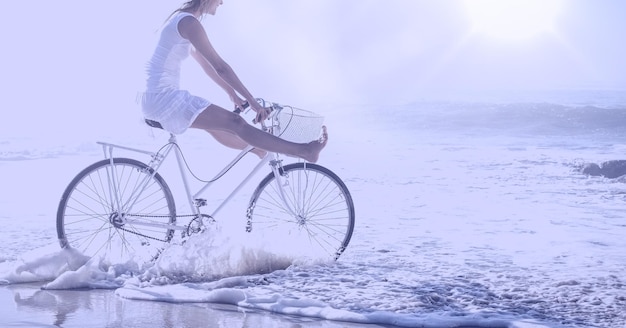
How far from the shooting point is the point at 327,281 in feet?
11.1

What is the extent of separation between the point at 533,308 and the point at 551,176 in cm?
588

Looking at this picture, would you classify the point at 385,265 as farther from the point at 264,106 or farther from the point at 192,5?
the point at 192,5

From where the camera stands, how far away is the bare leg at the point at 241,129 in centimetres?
335

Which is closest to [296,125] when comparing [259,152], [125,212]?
[259,152]

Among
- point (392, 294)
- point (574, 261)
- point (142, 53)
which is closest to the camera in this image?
point (392, 294)

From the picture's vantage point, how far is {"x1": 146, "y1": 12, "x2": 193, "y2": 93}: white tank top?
10.8ft

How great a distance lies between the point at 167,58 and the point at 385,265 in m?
1.35

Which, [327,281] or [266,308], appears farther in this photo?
[327,281]

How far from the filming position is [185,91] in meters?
3.33

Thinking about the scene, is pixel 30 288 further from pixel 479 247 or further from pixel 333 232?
pixel 479 247

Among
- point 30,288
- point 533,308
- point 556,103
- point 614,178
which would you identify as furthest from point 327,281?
point 556,103

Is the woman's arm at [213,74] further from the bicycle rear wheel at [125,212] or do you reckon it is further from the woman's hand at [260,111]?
the bicycle rear wheel at [125,212]

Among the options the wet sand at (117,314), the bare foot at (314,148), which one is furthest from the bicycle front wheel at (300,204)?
the wet sand at (117,314)

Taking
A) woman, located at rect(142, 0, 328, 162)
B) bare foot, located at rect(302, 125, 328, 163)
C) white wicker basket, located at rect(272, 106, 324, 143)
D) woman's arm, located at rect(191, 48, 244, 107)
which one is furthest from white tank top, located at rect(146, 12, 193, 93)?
bare foot, located at rect(302, 125, 328, 163)
